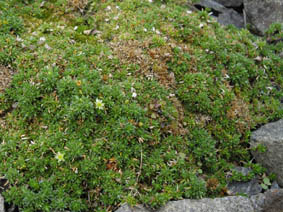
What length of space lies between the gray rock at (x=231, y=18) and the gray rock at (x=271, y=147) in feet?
12.4

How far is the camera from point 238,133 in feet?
21.9

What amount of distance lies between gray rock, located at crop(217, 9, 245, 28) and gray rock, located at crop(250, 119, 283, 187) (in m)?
3.79

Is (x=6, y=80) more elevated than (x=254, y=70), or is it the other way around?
(x=254, y=70)

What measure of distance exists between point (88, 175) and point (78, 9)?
14.8 feet

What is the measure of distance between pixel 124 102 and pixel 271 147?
3.09 metres

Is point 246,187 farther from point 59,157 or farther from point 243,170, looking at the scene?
point 59,157

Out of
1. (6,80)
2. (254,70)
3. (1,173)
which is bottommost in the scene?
(1,173)

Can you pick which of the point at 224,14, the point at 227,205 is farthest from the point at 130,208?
the point at 224,14

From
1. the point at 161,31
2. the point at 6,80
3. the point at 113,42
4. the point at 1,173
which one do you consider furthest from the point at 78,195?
the point at 161,31

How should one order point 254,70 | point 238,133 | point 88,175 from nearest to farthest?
point 88,175, point 238,133, point 254,70

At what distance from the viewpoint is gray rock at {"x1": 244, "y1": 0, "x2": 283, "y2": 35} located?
8773 mm

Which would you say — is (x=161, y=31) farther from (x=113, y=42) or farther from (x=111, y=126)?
(x=111, y=126)

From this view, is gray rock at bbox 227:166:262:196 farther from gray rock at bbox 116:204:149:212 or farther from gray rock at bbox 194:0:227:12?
gray rock at bbox 194:0:227:12

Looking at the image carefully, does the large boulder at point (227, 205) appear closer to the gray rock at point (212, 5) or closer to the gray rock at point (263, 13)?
the gray rock at point (263, 13)
